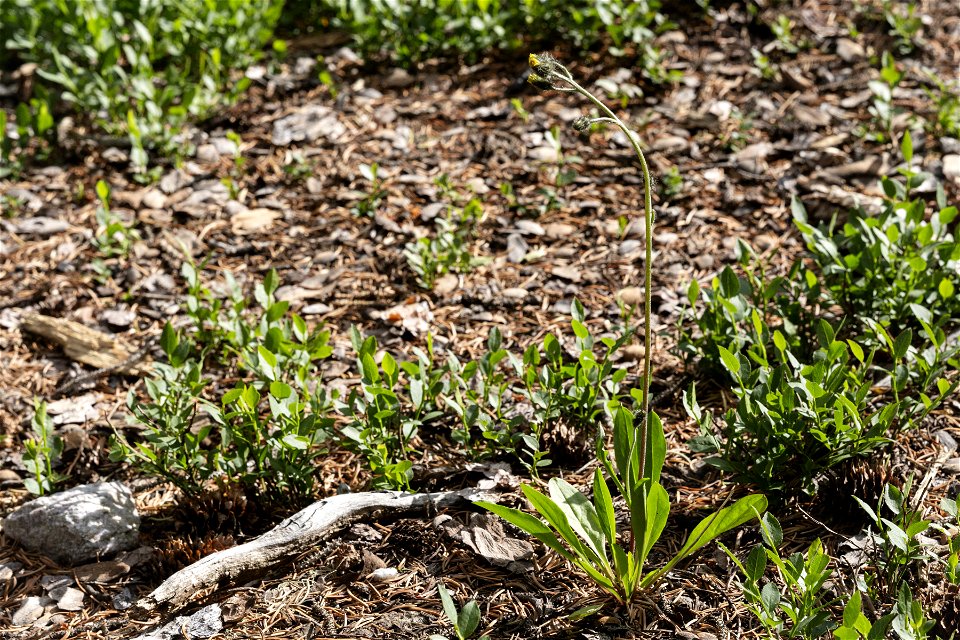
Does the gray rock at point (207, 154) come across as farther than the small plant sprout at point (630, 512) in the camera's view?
Yes

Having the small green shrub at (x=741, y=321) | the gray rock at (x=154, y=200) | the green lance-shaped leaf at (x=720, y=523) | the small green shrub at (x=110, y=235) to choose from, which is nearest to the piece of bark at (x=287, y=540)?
the green lance-shaped leaf at (x=720, y=523)

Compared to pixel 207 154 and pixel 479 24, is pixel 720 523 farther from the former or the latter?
pixel 479 24

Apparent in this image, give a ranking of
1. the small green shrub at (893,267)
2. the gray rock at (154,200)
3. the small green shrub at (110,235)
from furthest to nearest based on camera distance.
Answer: the gray rock at (154,200)
the small green shrub at (110,235)
the small green shrub at (893,267)

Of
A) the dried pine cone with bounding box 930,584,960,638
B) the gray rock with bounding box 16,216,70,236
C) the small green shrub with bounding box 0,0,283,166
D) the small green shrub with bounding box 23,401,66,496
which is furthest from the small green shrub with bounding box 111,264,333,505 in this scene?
the small green shrub with bounding box 0,0,283,166

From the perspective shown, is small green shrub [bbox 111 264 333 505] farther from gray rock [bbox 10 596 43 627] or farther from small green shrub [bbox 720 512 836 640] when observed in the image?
small green shrub [bbox 720 512 836 640]

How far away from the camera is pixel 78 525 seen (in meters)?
2.68

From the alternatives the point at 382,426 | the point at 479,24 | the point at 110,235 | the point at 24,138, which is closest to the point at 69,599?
the point at 382,426

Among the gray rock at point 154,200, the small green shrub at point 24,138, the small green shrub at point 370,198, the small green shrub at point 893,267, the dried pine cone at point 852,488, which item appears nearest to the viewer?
the dried pine cone at point 852,488

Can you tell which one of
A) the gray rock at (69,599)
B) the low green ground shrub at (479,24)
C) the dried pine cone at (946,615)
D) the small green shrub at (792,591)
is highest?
the low green ground shrub at (479,24)

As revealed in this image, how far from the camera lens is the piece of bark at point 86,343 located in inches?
137

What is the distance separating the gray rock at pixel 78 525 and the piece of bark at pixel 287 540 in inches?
13.6

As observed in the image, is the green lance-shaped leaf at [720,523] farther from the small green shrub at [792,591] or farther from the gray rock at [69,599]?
the gray rock at [69,599]

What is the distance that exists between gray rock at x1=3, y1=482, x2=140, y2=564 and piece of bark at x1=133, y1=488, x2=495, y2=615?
1.13 ft

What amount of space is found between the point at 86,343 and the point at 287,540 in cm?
158
